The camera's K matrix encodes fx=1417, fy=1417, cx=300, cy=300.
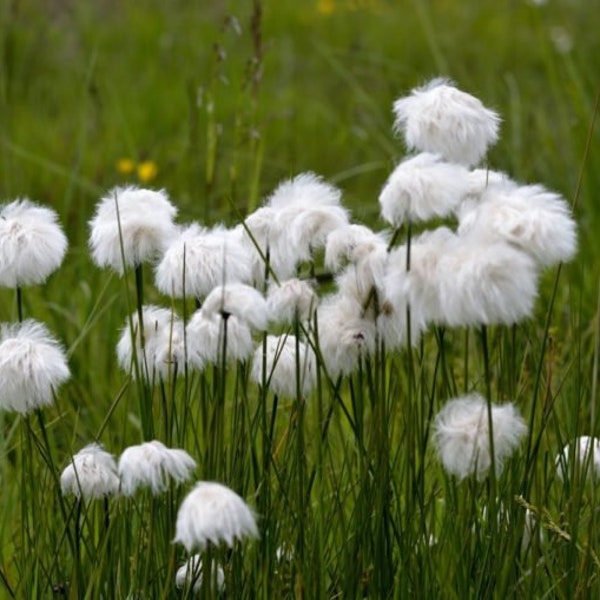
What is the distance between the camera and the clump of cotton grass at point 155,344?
1.70m

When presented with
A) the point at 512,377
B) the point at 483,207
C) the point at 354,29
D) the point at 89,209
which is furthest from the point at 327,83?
the point at 483,207

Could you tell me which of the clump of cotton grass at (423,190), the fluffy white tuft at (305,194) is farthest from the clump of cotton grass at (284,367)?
the clump of cotton grass at (423,190)

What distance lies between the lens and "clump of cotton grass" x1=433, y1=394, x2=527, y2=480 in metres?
1.55

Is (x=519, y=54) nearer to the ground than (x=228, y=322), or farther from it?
farther from it

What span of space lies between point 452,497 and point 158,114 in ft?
14.5

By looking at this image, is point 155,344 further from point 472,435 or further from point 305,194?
point 472,435

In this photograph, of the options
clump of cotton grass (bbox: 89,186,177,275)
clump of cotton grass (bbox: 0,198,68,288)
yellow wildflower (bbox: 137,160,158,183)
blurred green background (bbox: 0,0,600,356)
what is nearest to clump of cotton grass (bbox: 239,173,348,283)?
clump of cotton grass (bbox: 89,186,177,275)

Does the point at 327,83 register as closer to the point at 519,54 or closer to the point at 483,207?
the point at 519,54

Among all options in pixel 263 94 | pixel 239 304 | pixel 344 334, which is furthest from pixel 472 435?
pixel 263 94

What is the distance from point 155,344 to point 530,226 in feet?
1.77

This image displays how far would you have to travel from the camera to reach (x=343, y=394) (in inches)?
130

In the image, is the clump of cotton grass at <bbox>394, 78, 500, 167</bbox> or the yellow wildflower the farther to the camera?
the yellow wildflower

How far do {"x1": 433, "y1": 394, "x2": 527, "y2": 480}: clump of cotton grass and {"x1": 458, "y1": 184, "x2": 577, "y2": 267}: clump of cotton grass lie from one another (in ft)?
0.67

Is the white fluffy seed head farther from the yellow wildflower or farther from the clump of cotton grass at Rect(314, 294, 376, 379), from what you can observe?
the yellow wildflower
